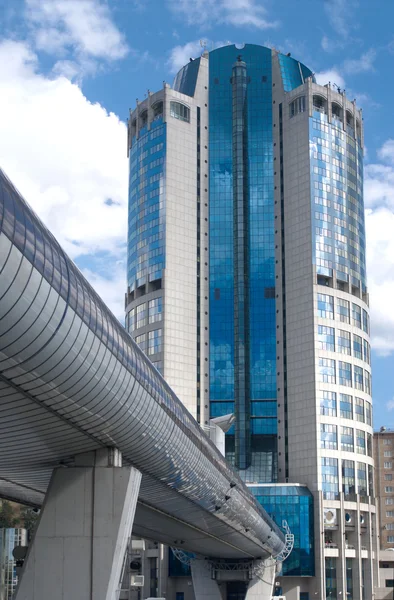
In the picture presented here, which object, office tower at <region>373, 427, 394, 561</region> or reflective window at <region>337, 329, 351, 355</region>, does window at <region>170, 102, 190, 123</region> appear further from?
office tower at <region>373, 427, 394, 561</region>

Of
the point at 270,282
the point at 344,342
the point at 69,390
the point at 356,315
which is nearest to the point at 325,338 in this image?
Result: the point at 344,342

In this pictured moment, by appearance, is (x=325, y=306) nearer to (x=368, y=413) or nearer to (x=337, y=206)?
(x=337, y=206)

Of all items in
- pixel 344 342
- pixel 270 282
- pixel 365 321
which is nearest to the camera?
pixel 344 342

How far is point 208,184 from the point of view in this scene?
6201 inches

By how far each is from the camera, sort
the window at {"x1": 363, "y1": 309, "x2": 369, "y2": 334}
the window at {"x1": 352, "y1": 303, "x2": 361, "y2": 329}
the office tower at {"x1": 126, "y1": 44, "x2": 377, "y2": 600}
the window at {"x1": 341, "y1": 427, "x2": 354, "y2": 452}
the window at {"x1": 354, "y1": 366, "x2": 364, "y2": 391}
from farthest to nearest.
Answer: the window at {"x1": 363, "y1": 309, "x2": 369, "y2": 334} → the window at {"x1": 352, "y1": 303, "x2": 361, "y2": 329} → the window at {"x1": 354, "y1": 366, "x2": 364, "y2": 391} → the window at {"x1": 341, "y1": 427, "x2": 354, "y2": 452} → the office tower at {"x1": 126, "y1": 44, "x2": 377, "y2": 600}

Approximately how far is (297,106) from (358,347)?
3999 centimetres

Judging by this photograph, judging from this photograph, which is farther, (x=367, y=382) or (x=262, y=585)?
(x=367, y=382)

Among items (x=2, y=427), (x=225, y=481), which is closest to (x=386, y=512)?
(x=225, y=481)

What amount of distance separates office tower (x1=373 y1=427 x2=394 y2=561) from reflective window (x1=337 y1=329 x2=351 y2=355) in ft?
136

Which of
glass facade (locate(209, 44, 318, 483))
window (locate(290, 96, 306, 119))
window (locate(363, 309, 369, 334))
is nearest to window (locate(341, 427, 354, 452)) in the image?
glass facade (locate(209, 44, 318, 483))

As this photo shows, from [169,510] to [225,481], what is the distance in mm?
5285

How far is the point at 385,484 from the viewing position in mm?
179125

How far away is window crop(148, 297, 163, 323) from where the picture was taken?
148212mm

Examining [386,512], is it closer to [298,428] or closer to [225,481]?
[298,428]
